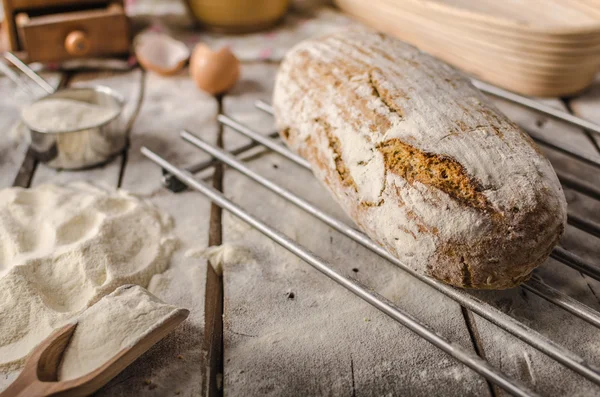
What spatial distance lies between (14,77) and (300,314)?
4.13 feet

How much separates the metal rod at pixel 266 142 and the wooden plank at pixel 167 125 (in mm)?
91

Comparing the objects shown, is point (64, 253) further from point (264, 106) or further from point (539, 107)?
point (539, 107)

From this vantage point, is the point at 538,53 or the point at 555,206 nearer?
the point at 555,206

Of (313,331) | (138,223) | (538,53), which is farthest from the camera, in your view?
(538,53)

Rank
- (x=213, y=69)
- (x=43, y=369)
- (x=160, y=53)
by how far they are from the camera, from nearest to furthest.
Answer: (x=43, y=369) → (x=213, y=69) → (x=160, y=53)

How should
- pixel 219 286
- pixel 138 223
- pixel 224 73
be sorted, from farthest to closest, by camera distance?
pixel 224 73 → pixel 138 223 → pixel 219 286

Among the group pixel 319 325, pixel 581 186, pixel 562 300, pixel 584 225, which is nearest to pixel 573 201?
pixel 581 186

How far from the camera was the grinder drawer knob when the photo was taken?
173cm

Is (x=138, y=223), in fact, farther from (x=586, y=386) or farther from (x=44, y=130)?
(x=586, y=386)

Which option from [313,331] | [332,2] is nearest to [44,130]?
[313,331]

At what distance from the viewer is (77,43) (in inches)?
68.3

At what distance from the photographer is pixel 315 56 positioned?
1.23m

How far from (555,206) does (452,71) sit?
0.40 metres

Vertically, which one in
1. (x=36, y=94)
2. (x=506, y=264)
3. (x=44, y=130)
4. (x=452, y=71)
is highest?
(x=452, y=71)
